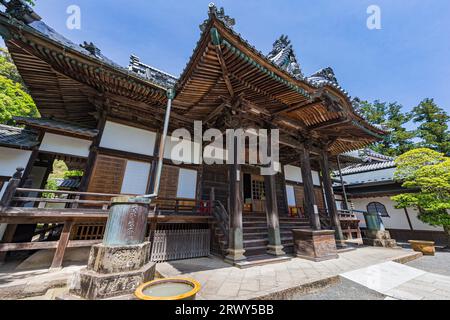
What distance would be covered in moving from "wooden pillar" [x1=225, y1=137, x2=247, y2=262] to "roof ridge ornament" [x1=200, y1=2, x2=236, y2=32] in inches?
123

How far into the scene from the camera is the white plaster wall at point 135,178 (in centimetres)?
676

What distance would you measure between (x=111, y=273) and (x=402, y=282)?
20.6 feet

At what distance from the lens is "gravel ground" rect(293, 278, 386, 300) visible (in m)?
3.52

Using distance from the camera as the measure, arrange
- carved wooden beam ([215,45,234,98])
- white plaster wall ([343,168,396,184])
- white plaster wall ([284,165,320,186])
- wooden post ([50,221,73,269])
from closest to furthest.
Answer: carved wooden beam ([215,45,234,98]) < wooden post ([50,221,73,269]) < white plaster wall ([284,165,320,186]) < white plaster wall ([343,168,396,184])

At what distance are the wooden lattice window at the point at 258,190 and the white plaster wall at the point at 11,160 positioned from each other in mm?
9714

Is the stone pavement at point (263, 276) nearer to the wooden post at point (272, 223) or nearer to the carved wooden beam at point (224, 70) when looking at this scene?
the wooden post at point (272, 223)

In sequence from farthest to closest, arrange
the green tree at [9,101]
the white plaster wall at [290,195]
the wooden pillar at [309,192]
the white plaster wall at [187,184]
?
the white plaster wall at [290,195]
the green tree at [9,101]
the white plaster wall at [187,184]
the wooden pillar at [309,192]

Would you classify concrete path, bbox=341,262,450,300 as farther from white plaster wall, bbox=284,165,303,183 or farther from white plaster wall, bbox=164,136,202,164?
white plaster wall, bbox=284,165,303,183

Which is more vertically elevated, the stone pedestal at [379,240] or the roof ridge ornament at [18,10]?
the roof ridge ornament at [18,10]

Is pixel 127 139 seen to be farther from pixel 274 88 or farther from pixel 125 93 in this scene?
pixel 274 88

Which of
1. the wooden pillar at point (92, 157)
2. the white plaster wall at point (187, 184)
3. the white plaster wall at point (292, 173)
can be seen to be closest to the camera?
the wooden pillar at point (92, 157)

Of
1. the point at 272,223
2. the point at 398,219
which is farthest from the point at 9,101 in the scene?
the point at 398,219

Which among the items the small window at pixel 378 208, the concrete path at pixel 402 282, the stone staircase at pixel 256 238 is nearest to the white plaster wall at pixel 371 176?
the small window at pixel 378 208

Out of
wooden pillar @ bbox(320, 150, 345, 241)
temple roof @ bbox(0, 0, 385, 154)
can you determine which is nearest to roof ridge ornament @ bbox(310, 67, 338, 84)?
temple roof @ bbox(0, 0, 385, 154)
